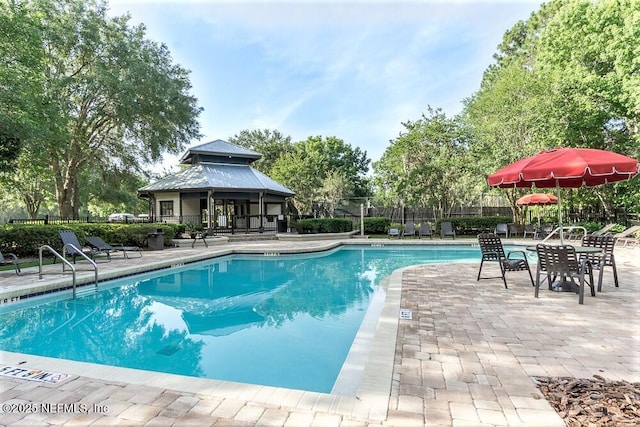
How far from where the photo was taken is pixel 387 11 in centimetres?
699

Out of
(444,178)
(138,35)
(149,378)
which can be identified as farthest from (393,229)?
(138,35)

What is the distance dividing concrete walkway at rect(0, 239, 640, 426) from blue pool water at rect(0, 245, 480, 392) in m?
0.89

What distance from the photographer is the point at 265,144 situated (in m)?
37.8

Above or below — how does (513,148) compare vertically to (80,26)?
below

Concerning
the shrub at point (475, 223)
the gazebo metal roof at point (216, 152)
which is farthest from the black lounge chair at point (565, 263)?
the gazebo metal roof at point (216, 152)

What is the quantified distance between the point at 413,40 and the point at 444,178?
26.4ft

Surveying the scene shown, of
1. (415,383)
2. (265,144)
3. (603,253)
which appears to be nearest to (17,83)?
(415,383)

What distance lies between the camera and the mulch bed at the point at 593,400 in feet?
7.17

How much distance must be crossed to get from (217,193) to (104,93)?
8176 millimetres

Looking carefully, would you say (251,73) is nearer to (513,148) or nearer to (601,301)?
(513,148)

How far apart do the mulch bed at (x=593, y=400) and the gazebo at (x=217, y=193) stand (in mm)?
18222

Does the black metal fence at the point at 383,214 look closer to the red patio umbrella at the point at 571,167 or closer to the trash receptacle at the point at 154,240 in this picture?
the trash receptacle at the point at 154,240

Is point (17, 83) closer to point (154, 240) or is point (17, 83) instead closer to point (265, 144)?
point (154, 240)

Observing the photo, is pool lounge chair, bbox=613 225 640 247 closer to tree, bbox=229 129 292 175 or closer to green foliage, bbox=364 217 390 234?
green foliage, bbox=364 217 390 234
